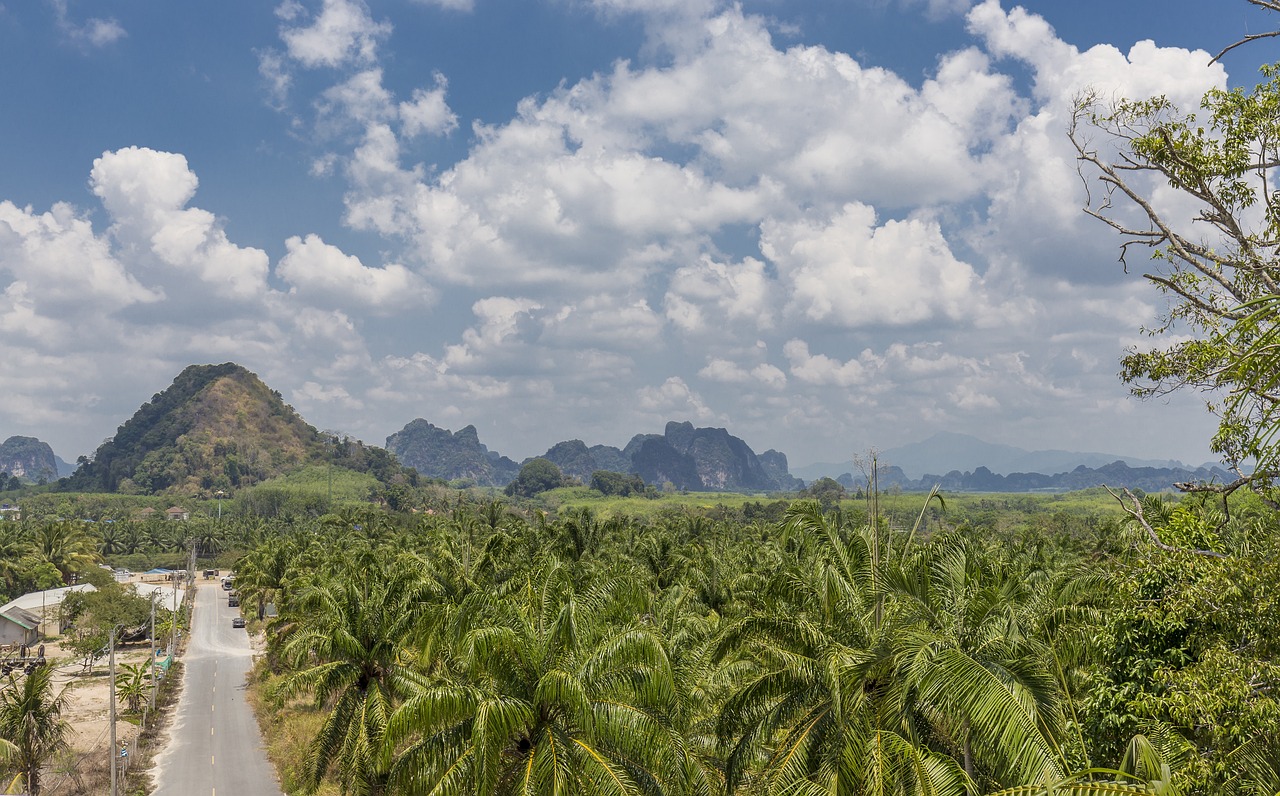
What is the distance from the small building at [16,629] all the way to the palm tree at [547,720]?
66.7 m

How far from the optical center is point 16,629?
66.5 m

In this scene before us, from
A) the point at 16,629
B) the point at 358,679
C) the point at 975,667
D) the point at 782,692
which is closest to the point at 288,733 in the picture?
the point at 358,679

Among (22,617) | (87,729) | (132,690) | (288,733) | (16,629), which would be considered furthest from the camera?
(22,617)

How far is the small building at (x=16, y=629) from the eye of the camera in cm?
6588

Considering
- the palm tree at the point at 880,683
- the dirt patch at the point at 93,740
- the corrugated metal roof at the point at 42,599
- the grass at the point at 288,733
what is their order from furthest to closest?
the corrugated metal roof at the point at 42,599, the dirt patch at the point at 93,740, the grass at the point at 288,733, the palm tree at the point at 880,683

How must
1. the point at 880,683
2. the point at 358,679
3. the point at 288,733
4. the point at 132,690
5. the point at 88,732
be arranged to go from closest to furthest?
1. the point at 880,683
2. the point at 358,679
3. the point at 288,733
4. the point at 132,690
5. the point at 88,732

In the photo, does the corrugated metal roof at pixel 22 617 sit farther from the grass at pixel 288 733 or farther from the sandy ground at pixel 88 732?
the grass at pixel 288 733

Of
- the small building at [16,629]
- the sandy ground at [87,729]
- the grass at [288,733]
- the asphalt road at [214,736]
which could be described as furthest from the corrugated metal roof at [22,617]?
the grass at [288,733]

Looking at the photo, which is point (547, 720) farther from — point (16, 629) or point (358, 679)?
point (16, 629)

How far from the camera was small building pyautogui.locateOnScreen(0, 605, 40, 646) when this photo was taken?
65.9 metres

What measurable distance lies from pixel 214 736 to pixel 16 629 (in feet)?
128

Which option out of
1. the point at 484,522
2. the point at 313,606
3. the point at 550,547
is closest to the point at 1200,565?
the point at 313,606

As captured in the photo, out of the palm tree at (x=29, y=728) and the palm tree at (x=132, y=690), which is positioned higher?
the palm tree at (x=29, y=728)

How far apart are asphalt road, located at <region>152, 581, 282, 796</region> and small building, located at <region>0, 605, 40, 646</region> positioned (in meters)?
12.0
